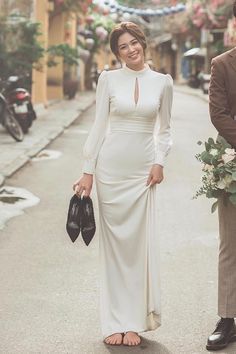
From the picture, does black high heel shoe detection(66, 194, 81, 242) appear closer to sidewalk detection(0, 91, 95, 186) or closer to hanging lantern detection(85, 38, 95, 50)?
sidewalk detection(0, 91, 95, 186)

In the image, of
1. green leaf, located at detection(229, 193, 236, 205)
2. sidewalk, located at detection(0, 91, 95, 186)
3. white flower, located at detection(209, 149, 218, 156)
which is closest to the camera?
green leaf, located at detection(229, 193, 236, 205)

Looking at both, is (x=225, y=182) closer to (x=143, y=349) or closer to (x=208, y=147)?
(x=208, y=147)

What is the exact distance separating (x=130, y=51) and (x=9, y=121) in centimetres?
1034

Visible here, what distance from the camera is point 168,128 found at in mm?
4285

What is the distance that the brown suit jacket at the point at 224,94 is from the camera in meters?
3.98

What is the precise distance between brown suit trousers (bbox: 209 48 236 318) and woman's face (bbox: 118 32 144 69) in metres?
0.41

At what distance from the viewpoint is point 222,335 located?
4242 millimetres

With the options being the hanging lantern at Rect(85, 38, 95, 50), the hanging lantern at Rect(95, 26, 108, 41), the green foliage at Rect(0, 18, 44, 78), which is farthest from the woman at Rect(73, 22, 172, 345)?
the hanging lantern at Rect(85, 38, 95, 50)

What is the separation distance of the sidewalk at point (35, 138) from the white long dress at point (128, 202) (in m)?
5.87

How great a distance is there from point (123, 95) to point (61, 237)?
3.22 m

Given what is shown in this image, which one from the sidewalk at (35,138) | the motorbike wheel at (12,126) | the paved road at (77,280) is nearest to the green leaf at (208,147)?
the paved road at (77,280)

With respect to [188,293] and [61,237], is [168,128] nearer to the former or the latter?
[188,293]

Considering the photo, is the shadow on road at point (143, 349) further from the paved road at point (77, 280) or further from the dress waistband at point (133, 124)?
the dress waistband at point (133, 124)

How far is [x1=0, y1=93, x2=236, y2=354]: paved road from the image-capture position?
4.35 meters
